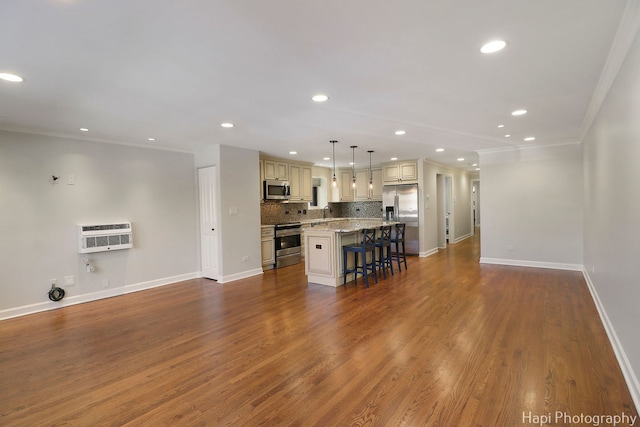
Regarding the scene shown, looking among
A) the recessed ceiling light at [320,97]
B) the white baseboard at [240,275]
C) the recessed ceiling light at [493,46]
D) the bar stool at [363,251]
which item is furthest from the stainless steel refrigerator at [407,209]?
the recessed ceiling light at [493,46]

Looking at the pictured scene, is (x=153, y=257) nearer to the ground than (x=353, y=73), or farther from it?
nearer to the ground

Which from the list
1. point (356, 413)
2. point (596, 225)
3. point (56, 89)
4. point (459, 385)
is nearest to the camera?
point (356, 413)

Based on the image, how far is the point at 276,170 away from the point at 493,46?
17.8 ft

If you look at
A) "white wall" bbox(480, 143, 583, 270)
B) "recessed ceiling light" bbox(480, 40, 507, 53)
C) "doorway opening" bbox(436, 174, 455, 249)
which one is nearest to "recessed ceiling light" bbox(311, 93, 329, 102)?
"recessed ceiling light" bbox(480, 40, 507, 53)

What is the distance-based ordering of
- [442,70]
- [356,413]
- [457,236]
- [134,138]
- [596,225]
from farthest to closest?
[457,236]
[134,138]
[596,225]
[442,70]
[356,413]

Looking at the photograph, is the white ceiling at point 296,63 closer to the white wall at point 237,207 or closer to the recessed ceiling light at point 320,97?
the recessed ceiling light at point 320,97

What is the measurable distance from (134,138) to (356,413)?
15.8 ft

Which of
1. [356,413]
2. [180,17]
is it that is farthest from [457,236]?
[180,17]

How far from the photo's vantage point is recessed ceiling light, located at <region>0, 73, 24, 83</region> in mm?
2436

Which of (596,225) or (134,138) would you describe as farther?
(134,138)

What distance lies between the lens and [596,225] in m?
3.96

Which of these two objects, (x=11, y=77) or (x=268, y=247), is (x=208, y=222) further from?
(x=11, y=77)

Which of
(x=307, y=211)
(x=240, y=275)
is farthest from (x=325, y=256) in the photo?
(x=307, y=211)

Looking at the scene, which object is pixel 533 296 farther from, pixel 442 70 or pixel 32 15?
pixel 32 15
